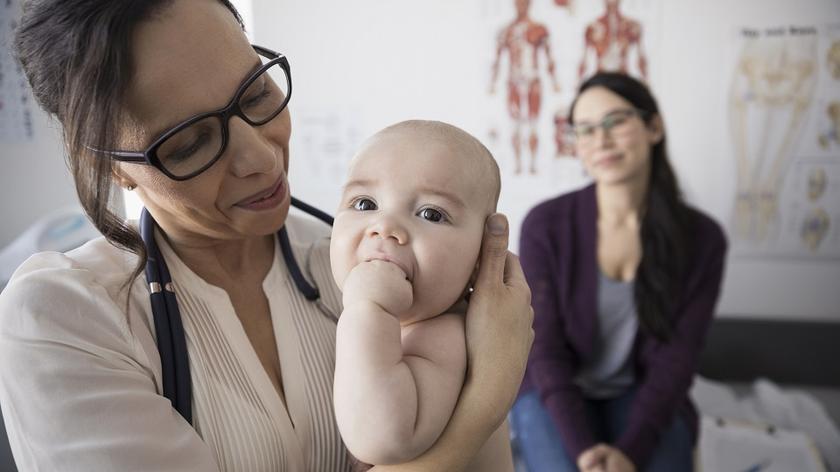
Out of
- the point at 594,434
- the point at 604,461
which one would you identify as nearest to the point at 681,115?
the point at 594,434

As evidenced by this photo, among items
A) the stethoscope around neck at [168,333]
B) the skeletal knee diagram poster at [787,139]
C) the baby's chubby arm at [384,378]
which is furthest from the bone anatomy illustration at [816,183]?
the stethoscope around neck at [168,333]

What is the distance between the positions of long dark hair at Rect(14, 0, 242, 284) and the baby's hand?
34cm

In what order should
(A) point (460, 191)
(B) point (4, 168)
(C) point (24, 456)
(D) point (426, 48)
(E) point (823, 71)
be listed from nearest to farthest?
(C) point (24, 456) → (A) point (460, 191) → (B) point (4, 168) → (E) point (823, 71) → (D) point (426, 48)

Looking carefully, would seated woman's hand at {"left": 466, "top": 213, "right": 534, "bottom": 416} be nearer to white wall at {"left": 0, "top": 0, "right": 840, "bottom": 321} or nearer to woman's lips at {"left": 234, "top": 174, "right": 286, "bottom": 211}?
woman's lips at {"left": 234, "top": 174, "right": 286, "bottom": 211}

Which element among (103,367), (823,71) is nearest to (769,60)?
(823,71)

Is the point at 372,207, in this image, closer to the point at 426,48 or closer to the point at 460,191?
the point at 460,191

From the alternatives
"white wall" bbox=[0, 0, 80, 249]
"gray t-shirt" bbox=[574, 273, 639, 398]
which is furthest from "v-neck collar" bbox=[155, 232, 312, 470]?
"white wall" bbox=[0, 0, 80, 249]

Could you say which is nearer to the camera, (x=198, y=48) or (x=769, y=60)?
(x=198, y=48)

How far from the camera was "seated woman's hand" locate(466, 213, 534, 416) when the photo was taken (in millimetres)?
924

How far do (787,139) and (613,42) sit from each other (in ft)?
3.28

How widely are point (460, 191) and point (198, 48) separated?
1.46 ft

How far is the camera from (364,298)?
33.9 inches

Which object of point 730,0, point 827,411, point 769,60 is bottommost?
point 827,411

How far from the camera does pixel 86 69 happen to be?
858 millimetres
